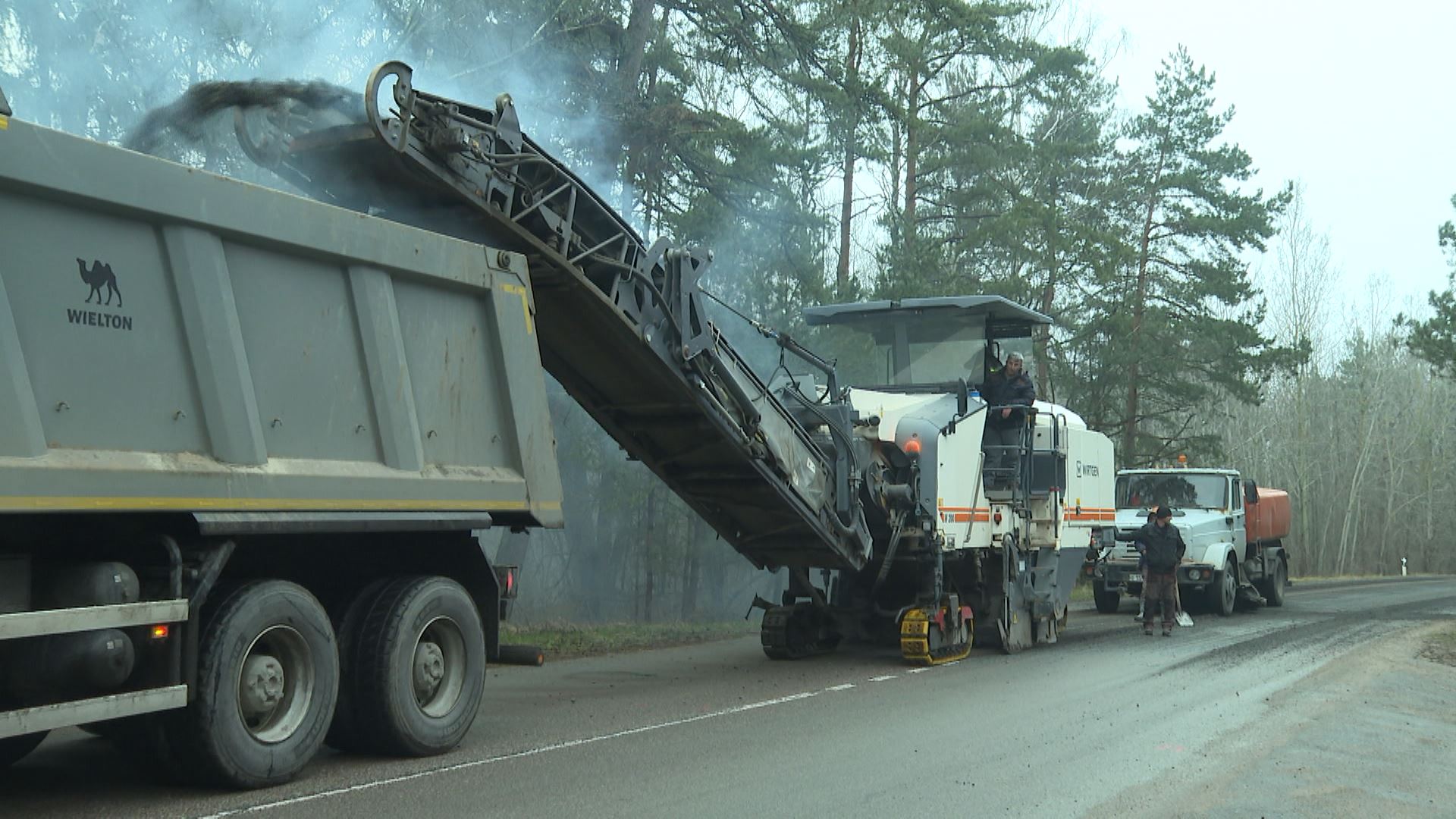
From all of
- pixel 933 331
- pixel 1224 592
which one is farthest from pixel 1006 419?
pixel 1224 592

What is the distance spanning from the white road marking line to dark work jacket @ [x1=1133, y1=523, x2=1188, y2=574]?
7.92 metres

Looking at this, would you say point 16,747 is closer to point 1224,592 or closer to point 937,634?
point 937,634

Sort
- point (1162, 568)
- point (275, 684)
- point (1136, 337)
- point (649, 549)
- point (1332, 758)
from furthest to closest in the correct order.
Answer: point (1136, 337) → point (649, 549) → point (1162, 568) → point (1332, 758) → point (275, 684)

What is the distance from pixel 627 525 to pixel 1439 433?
57449 millimetres

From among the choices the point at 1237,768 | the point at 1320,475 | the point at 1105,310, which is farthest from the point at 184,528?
the point at 1320,475

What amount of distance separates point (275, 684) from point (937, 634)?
7.35 meters

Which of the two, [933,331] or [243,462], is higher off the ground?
[933,331]

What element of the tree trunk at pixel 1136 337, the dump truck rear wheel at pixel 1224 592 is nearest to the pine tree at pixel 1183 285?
the tree trunk at pixel 1136 337

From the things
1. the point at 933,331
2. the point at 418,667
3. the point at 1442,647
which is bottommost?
the point at 1442,647

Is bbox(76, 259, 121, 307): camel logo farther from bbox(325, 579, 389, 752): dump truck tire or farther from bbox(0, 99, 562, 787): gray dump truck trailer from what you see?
bbox(325, 579, 389, 752): dump truck tire

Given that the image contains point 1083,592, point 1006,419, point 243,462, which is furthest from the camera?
point 1083,592

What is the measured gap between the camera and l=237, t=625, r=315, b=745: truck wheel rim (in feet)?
20.5

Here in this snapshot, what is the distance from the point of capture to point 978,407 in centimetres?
1311

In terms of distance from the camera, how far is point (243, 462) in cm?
612
